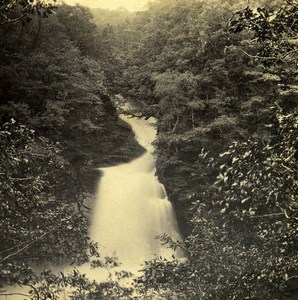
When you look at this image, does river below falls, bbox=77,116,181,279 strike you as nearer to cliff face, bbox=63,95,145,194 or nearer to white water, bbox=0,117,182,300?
white water, bbox=0,117,182,300

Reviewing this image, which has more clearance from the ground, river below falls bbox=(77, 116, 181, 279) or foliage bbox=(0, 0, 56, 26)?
river below falls bbox=(77, 116, 181, 279)

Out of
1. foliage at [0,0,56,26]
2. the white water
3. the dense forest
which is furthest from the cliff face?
foliage at [0,0,56,26]

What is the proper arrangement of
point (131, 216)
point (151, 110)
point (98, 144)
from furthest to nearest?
point (98, 144)
point (151, 110)
point (131, 216)

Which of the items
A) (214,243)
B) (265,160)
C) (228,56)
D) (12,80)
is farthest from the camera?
(228,56)

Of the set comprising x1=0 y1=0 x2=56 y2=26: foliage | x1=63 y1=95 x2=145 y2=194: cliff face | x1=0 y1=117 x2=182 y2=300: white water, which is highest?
x1=63 y1=95 x2=145 y2=194: cliff face

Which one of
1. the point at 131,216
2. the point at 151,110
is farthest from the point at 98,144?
the point at 131,216

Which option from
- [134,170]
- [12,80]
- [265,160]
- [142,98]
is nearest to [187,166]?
[134,170]

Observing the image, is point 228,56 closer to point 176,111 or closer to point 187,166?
A: point 176,111

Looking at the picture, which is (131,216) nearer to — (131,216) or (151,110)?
(131,216)

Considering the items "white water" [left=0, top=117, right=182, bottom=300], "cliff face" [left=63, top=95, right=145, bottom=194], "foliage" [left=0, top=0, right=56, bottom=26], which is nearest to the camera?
"foliage" [left=0, top=0, right=56, bottom=26]
